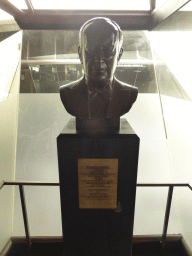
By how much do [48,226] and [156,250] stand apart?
1.09 m

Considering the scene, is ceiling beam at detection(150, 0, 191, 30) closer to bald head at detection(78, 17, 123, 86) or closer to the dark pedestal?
bald head at detection(78, 17, 123, 86)

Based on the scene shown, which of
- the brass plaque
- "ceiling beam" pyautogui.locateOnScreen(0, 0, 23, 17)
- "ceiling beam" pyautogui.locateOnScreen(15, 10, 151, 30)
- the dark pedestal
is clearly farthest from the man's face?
"ceiling beam" pyautogui.locateOnScreen(15, 10, 151, 30)

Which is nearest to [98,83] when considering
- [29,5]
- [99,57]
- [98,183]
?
[99,57]

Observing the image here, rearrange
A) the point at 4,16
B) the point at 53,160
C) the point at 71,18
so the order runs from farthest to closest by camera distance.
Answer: the point at 53,160 < the point at 71,18 < the point at 4,16

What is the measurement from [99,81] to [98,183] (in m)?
0.55

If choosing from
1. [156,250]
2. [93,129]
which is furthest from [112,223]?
[156,250]

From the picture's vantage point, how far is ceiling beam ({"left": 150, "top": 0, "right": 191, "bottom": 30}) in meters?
1.56

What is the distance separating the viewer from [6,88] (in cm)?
206

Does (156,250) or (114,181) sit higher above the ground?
(114,181)

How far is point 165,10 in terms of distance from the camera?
1.87 meters

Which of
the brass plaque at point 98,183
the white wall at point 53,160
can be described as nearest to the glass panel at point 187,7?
the white wall at point 53,160

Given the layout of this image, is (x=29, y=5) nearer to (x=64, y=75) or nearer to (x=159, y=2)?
(x=64, y=75)

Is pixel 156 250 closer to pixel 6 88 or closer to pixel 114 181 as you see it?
pixel 114 181

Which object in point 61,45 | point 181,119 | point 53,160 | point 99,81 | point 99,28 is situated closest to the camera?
point 99,28
